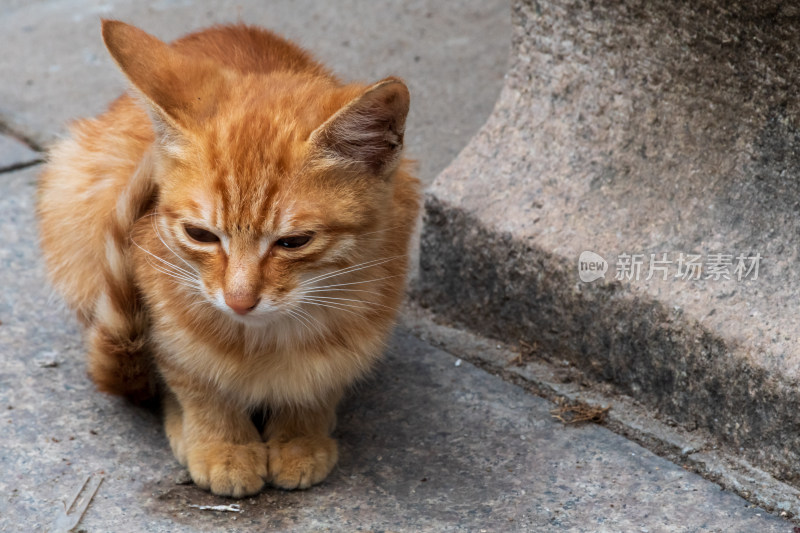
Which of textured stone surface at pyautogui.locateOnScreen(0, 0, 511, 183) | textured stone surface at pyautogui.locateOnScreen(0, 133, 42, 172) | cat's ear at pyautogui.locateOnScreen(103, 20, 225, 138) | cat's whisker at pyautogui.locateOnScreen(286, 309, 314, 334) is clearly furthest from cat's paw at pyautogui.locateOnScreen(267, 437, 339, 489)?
textured stone surface at pyautogui.locateOnScreen(0, 133, 42, 172)

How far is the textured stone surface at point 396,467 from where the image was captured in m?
2.26

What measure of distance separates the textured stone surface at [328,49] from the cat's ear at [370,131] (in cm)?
158

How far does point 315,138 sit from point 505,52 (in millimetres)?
2788

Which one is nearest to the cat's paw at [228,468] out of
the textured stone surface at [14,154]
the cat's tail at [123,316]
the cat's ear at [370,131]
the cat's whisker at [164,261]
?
the cat's tail at [123,316]

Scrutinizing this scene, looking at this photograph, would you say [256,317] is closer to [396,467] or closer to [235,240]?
[235,240]

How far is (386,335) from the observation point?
2449 mm

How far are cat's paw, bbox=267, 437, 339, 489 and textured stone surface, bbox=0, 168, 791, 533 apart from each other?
0.11 ft

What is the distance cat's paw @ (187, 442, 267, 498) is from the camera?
2342 mm

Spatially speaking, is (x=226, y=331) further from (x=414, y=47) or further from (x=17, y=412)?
(x=414, y=47)

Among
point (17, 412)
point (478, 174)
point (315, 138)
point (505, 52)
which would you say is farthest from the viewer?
point (505, 52)

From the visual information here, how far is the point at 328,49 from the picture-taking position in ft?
15.4

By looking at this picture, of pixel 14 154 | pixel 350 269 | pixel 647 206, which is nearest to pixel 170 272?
pixel 350 269

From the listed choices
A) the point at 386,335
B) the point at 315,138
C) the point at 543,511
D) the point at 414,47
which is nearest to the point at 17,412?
the point at 386,335

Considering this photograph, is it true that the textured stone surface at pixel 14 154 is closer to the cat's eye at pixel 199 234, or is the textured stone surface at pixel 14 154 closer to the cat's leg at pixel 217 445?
the cat's leg at pixel 217 445
